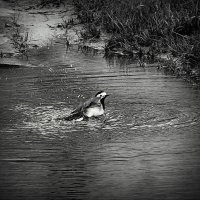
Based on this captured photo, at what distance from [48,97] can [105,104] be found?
1.08 meters

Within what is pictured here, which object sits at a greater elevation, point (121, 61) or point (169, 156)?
point (121, 61)

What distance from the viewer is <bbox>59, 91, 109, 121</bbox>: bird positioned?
9.82m

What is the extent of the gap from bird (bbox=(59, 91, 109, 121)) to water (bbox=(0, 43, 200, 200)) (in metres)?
0.16

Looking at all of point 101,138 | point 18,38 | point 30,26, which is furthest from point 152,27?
point 101,138

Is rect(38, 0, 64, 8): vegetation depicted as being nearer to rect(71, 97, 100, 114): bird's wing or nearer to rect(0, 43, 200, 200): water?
rect(0, 43, 200, 200): water

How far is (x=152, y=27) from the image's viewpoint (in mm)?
15438

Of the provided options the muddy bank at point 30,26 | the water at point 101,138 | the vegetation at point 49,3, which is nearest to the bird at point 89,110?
the water at point 101,138

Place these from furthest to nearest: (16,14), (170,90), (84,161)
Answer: (16,14) < (170,90) < (84,161)

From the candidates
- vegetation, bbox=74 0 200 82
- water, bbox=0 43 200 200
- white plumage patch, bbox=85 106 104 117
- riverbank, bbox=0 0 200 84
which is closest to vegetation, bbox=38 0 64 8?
riverbank, bbox=0 0 200 84

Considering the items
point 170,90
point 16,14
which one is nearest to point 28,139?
point 170,90

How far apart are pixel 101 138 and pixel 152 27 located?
23.3 feet

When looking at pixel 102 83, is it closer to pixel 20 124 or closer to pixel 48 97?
pixel 48 97

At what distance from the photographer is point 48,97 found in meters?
11.2

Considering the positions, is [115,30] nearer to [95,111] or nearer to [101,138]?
[95,111]
